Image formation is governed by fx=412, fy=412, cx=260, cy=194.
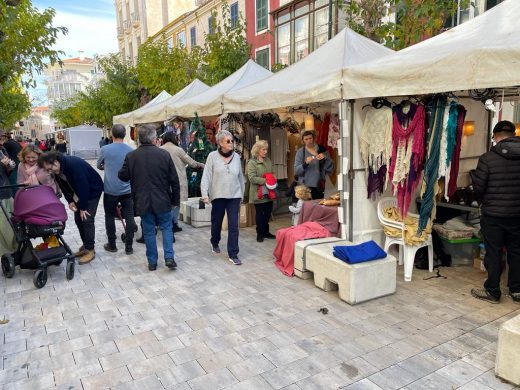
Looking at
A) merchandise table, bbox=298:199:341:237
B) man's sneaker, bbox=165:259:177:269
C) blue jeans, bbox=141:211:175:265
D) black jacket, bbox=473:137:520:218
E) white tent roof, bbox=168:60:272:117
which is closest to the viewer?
black jacket, bbox=473:137:520:218

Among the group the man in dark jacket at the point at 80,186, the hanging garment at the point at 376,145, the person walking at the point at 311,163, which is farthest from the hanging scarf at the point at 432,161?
the man in dark jacket at the point at 80,186

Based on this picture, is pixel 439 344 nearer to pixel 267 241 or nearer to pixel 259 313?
pixel 259 313

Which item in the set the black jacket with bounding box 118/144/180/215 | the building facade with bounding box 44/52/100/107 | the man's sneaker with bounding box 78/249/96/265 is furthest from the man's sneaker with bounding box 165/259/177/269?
the building facade with bounding box 44/52/100/107

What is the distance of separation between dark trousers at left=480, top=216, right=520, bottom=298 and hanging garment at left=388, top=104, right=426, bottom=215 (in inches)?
34.1

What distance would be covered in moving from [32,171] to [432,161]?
4.77m

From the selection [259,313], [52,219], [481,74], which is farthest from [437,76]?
[52,219]

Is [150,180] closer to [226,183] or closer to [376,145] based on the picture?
[226,183]

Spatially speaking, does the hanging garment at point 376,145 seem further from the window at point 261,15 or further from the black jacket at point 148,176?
the window at point 261,15

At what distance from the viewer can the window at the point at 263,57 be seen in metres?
18.0

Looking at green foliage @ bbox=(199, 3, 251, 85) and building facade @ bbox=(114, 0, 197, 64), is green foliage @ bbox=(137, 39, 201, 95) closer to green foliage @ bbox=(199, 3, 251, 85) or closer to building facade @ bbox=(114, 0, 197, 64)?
green foliage @ bbox=(199, 3, 251, 85)

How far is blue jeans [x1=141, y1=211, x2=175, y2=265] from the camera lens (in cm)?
494

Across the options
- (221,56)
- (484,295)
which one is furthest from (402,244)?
(221,56)

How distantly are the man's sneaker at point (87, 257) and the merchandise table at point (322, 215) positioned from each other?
285 centimetres

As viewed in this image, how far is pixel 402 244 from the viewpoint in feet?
15.4
